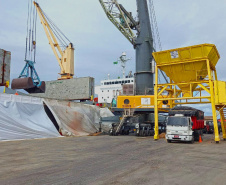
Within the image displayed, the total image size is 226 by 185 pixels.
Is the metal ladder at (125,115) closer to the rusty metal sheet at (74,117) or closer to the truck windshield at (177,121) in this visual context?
the rusty metal sheet at (74,117)

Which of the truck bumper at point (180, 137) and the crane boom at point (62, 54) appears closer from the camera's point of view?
the truck bumper at point (180, 137)

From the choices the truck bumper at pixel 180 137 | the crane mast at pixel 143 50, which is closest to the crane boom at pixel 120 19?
the crane mast at pixel 143 50

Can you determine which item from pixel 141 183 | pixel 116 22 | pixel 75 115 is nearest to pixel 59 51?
pixel 116 22

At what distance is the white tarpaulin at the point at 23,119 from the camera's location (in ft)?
66.2

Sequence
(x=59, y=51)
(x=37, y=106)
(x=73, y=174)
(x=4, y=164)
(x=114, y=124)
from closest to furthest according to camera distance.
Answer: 1. (x=73, y=174)
2. (x=4, y=164)
3. (x=37, y=106)
4. (x=114, y=124)
5. (x=59, y=51)

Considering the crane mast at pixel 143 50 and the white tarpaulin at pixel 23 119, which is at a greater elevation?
the crane mast at pixel 143 50

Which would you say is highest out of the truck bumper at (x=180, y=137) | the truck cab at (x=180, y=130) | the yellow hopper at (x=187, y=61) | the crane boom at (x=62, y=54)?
the crane boom at (x=62, y=54)

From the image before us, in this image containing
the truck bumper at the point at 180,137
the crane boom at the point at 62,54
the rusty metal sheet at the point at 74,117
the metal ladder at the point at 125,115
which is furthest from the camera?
the crane boom at the point at 62,54

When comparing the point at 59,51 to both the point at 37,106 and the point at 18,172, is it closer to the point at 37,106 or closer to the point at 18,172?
the point at 37,106

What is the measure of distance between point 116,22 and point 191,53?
66.6 feet

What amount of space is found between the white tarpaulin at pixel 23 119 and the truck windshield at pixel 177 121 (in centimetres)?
1180

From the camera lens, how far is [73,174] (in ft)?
24.9

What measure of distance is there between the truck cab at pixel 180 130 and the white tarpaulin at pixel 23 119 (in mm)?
11779

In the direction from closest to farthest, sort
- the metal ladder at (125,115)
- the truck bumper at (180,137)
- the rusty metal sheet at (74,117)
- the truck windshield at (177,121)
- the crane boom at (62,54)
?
1. the truck bumper at (180,137)
2. the truck windshield at (177,121)
3. the rusty metal sheet at (74,117)
4. the metal ladder at (125,115)
5. the crane boom at (62,54)
